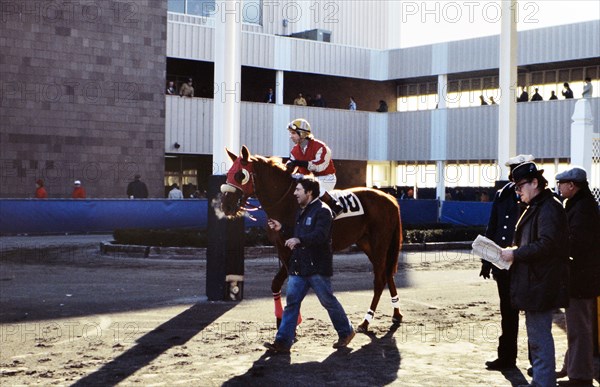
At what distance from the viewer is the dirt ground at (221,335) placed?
8125 mm

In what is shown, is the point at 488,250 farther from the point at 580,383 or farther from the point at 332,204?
the point at 332,204

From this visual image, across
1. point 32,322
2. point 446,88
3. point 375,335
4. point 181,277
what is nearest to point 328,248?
point 375,335

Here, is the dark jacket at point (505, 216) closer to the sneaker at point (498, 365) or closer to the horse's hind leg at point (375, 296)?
the sneaker at point (498, 365)

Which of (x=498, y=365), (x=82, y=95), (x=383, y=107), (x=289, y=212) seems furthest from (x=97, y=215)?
(x=383, y=107)

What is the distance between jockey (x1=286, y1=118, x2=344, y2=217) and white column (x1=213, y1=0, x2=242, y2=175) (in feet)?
8.64

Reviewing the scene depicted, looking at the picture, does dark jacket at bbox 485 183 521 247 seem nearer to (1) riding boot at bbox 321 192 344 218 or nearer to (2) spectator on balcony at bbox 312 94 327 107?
(1) riding boot at bbox 321 192 344 218

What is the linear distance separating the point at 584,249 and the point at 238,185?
13.6ft

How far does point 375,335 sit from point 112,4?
27.1 metres

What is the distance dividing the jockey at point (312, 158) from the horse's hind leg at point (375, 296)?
1.02m

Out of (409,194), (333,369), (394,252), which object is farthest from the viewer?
(409,194)

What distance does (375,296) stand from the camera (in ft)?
36.4

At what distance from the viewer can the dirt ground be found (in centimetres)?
812

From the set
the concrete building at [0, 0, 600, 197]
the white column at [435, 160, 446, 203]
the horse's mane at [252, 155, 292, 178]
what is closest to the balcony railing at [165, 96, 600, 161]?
the concrete building at [0, 0, 600, 197]

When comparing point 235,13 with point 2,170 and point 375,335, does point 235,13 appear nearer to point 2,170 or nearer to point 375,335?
point 375,335
